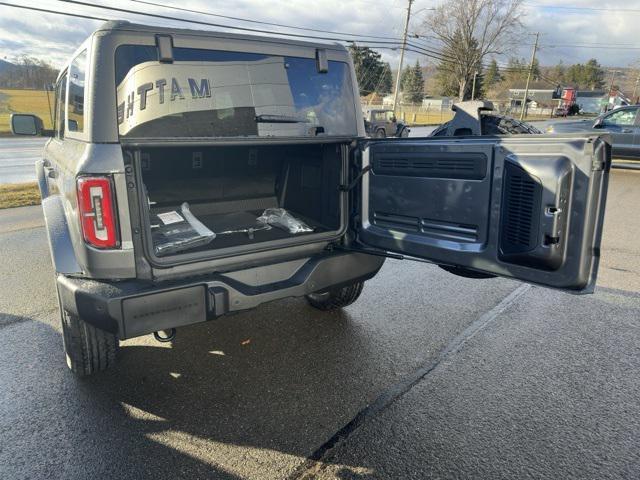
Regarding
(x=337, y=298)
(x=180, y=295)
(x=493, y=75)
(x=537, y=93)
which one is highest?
(x=493, y=75)

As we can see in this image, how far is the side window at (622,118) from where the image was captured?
40.4ft

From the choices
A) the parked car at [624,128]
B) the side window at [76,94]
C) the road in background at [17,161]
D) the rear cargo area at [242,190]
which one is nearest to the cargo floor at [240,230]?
the rear cargo area at [242,190]

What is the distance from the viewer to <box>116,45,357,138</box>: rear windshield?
2.43m

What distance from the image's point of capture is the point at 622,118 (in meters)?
12.5

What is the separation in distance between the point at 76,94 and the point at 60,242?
896 millimetres

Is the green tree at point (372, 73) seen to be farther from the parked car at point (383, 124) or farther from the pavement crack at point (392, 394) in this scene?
the pavement crack at point (392, 394)

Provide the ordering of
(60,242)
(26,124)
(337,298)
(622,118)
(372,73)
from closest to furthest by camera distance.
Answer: (60,242) → (337,298) → (26,124) → (622,118) → (372,73)

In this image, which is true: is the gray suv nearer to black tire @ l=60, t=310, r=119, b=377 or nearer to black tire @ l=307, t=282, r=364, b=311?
black tire @ l=60, t=310, r=119, b=377

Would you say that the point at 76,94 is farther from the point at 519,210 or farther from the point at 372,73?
the point at 372,73

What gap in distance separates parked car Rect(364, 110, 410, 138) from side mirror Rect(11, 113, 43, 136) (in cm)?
1889

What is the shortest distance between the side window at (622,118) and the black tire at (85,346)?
45.7 feet

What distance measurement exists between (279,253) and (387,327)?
132 cm

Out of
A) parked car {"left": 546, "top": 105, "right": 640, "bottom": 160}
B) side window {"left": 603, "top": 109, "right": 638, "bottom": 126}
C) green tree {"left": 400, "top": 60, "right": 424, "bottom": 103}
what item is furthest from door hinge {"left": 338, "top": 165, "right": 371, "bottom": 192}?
green tree {"left": 400, "top": 60, "right": 424, "bottom": 103}

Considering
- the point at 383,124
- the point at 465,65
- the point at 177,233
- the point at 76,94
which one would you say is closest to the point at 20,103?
the point at 383,124
